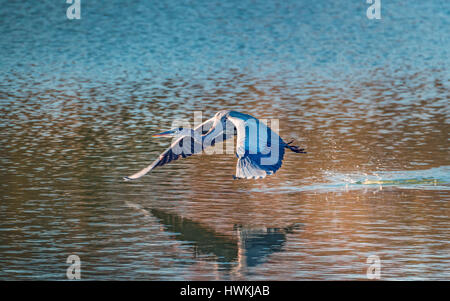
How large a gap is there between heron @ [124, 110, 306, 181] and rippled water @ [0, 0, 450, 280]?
998 millimetres

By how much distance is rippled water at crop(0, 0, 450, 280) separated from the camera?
14367mm

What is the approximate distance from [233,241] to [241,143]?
1490 millimetres

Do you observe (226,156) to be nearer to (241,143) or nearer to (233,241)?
(241,143)

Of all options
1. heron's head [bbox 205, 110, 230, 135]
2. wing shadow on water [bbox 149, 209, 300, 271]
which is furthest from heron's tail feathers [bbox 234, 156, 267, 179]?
heron's head [bbox 205, 110, 230, 135]

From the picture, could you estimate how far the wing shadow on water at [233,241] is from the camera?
1409 cm

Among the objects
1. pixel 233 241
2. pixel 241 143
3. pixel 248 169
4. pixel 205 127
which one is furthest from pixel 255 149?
pixel 205 127

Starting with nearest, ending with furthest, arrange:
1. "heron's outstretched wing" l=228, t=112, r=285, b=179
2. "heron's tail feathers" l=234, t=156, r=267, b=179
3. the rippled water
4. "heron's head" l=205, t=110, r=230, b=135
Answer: the rippled water, "heron's tail feathers" l=234, t=156, r=267, b=179, "heron's outstretched wing" l=228, t=112, r=285, b=179, "heron's head" l=205, t=110, r=230, b=135

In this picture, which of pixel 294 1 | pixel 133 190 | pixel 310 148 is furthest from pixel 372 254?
pixel 294 1

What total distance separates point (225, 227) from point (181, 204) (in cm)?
190

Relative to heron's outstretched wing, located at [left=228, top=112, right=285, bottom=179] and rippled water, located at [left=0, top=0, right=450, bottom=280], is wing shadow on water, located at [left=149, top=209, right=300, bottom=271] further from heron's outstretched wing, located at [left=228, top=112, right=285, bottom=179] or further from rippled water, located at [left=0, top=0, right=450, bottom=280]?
heron's outstretched wing, located at [left=228, top=112, right=285, bottom=179]

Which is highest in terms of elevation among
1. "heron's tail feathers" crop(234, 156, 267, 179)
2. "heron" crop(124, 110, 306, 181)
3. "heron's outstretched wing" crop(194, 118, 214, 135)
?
"heron's outstretched wing" crop(194, 118, 214, 135)

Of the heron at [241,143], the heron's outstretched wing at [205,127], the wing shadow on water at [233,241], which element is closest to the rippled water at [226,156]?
the wing shadow on water at [233,241]

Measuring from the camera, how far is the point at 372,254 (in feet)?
46.5

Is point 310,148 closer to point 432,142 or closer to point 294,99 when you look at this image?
point 432,142
